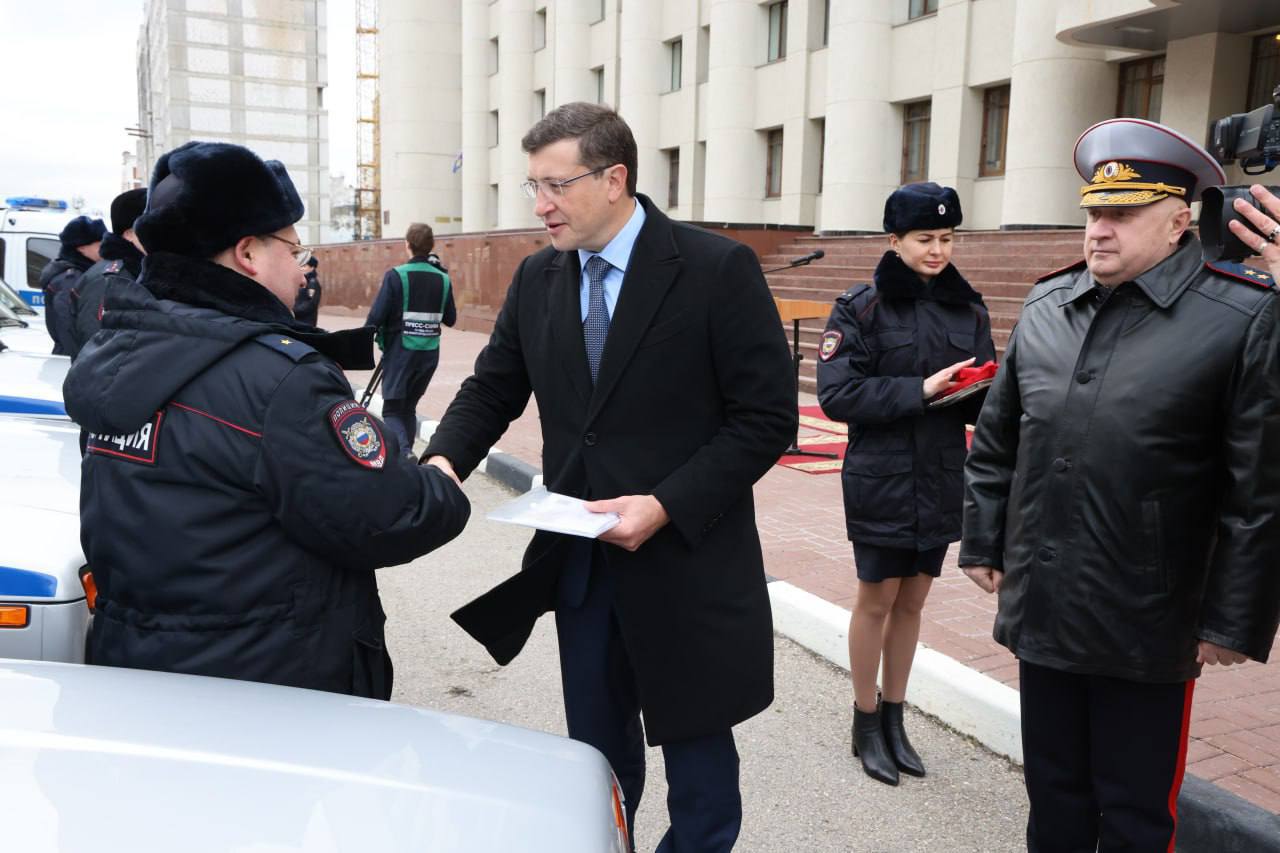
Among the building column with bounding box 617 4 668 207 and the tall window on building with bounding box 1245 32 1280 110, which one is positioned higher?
the building column with bounding box 617 4 668 207

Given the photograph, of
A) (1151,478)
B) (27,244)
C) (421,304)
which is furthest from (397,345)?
(27,244)

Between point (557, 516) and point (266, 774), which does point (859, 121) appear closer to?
point (557, 516)

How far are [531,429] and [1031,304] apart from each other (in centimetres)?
865

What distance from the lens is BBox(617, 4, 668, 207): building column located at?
95.5 ft

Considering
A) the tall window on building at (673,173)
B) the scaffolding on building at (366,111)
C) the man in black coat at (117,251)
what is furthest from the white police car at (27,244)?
the scaffolding on building at (366,111)

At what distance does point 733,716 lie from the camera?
254 centimetres

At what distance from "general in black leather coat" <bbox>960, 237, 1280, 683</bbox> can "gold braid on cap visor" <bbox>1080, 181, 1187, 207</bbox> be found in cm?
14

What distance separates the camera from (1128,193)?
2.44m

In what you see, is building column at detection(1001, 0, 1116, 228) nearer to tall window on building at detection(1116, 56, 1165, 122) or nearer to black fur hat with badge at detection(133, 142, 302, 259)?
tall window on building at detection(1116, 56, 1165, 122)

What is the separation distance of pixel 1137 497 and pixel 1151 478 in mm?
52

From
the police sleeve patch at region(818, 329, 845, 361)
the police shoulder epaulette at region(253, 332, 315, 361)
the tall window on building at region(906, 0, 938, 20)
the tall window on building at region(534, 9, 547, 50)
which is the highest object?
the tall window on building at region(534, 9, 547, 50)

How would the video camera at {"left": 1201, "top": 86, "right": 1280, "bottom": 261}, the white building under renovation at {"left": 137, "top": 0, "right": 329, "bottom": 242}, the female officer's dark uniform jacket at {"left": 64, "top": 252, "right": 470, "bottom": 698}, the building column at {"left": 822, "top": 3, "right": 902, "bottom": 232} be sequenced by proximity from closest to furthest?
the female officer's dark uniform jacket at {"left": 64, "top": 252, "right": 470, "bottom": 698} → the video camera at {"left": 1201, "top": 86, "right": 1280, "bottom": 261} → the building column at {"left": 822, "top": 3, "right": 902, "bottom": 232} → the white building under renovation at {"left": 137, "top": 0, "right": 329, "bottom": 242}

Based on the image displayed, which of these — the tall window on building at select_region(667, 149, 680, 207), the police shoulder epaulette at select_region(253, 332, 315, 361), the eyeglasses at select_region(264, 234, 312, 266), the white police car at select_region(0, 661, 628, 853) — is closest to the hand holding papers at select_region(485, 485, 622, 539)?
the white police car at select_region(0, 661, 628, 853)

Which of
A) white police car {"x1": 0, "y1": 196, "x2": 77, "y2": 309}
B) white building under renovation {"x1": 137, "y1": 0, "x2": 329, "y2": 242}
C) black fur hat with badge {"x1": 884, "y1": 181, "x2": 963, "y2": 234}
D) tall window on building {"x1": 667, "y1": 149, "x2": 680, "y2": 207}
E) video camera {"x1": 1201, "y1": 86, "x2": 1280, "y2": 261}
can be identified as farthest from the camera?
white building under renovation {"x1": 137, "y1": 0, "x2": 329, "y2": 242}
